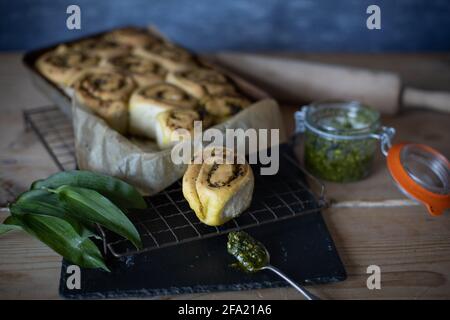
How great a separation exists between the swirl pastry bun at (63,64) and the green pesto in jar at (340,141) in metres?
0.78

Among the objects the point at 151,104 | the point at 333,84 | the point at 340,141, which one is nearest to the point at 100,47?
the point at 151,104

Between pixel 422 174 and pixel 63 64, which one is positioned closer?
pixel 422 174

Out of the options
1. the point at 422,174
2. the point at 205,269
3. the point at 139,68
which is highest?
the point at 139,68

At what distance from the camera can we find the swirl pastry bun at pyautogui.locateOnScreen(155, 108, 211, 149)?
1483mm

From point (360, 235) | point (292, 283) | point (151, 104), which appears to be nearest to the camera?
point (292, 283)

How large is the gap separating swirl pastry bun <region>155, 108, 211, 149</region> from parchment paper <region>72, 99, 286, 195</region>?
0.27 ft

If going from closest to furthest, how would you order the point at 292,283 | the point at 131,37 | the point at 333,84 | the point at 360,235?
the point at 292,283 → the point at 360,235 → the point at 333,84 → the point at 131,37

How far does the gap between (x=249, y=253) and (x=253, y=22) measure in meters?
1.45

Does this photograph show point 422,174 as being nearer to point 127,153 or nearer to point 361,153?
point 361,153

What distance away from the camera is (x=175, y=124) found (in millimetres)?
1496

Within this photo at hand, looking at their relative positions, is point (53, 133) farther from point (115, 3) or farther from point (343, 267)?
point (343, 267)

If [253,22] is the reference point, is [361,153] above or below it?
below

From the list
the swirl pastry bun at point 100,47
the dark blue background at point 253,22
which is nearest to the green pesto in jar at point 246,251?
the swirl pastry bun at point 100,47

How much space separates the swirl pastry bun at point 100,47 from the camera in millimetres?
1906
